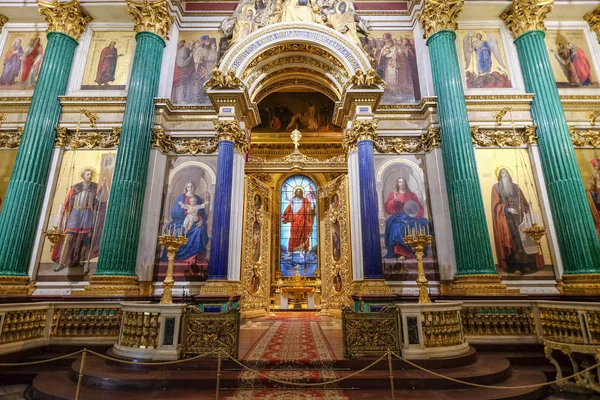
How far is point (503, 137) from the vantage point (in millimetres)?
9086

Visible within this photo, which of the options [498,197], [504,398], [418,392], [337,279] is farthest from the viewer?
[337,279]

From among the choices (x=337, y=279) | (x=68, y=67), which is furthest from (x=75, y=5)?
(x=337, y=279)

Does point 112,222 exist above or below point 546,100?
below

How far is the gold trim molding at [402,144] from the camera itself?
31.1ft

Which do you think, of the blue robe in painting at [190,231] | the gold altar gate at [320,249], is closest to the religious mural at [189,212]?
the blue robe in painting at [190,231]

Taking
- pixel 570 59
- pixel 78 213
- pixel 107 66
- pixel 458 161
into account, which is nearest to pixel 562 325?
pixel 458 161

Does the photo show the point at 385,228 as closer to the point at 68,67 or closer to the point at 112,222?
the point at 112,222

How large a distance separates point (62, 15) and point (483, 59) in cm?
1284

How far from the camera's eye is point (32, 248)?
820 centimetres

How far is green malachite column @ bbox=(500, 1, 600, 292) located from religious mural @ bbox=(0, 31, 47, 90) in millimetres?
14752

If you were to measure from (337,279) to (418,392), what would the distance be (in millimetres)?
6825

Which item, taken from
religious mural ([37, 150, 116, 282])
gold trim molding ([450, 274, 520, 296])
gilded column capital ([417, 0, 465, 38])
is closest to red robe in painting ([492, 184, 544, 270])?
gold trim molding ([450, 274, 520, 296])

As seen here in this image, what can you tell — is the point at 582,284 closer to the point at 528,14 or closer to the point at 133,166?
the point at 528,14

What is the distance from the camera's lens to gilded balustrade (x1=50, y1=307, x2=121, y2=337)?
6.00 metres
